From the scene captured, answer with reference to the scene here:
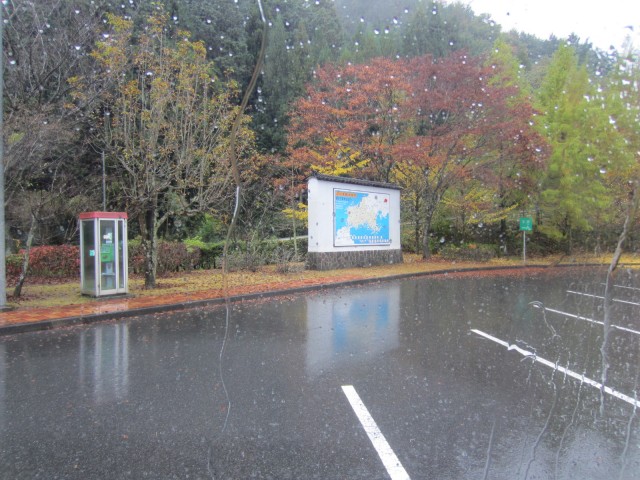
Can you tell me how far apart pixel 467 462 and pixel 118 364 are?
4.22 metres

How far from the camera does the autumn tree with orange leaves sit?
59.0 ft

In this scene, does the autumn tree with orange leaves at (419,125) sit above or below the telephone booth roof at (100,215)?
above

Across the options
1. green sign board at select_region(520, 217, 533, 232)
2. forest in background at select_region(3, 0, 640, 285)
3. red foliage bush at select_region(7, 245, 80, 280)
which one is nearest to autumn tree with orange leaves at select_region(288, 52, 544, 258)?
forest in background at select_region(3, 0, 640, 285)

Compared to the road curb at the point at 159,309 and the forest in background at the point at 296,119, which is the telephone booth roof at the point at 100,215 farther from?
the road curb at the point at 159,309

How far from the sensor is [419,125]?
2045 cm

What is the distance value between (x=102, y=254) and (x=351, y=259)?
30.1 ft

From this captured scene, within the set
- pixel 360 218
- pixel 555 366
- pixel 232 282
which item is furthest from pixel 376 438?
pixel 360 218

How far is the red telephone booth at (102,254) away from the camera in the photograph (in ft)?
35.3

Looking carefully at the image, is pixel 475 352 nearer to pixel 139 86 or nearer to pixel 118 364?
pixel 118 364

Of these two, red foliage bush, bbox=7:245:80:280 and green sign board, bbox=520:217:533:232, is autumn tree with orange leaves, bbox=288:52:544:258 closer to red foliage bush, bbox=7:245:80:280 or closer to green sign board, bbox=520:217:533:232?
green sign board, bbox=520:217:533:232

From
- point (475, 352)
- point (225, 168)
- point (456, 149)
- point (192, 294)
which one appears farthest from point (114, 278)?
point (456, 149)

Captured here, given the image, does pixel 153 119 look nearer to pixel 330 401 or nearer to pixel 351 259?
pixel 351 259

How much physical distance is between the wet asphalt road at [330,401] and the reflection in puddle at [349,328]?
0.18ft

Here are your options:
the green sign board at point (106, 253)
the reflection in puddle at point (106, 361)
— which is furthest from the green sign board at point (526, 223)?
the reflection in puddle at point (106, 361)
